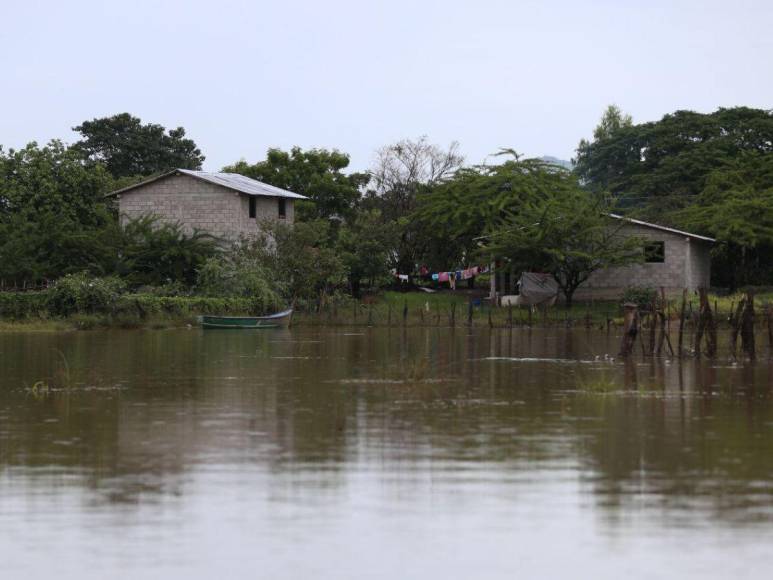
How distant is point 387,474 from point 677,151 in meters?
74.7

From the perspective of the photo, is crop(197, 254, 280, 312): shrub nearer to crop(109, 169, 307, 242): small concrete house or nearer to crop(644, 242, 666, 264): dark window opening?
crop(109, 169, 307, 242): small concrete house

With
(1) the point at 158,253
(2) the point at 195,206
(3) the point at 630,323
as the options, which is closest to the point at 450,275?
(2) the point at 195,206

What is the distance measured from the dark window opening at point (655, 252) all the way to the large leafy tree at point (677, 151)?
1213cm

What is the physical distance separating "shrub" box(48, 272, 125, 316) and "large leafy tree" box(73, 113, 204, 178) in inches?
1521

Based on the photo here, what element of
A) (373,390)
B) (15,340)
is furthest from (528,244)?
(373,390)

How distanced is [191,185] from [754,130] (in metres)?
38.3

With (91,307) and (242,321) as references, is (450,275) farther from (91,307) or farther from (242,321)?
(91,307)

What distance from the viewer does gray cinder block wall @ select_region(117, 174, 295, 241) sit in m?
55.2

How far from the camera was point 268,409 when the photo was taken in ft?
62.0

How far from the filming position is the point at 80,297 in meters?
46.5

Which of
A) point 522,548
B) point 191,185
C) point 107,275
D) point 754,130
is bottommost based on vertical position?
point 522,548

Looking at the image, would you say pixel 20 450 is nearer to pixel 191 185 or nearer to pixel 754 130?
pixel 191 185

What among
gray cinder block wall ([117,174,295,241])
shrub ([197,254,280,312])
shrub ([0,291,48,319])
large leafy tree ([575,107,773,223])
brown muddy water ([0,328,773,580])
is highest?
large leafy tree ([575,107,773,223])

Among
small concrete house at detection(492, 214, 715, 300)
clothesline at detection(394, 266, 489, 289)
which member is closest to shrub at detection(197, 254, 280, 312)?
clothesline at detection(394, 266, 489, 289)
